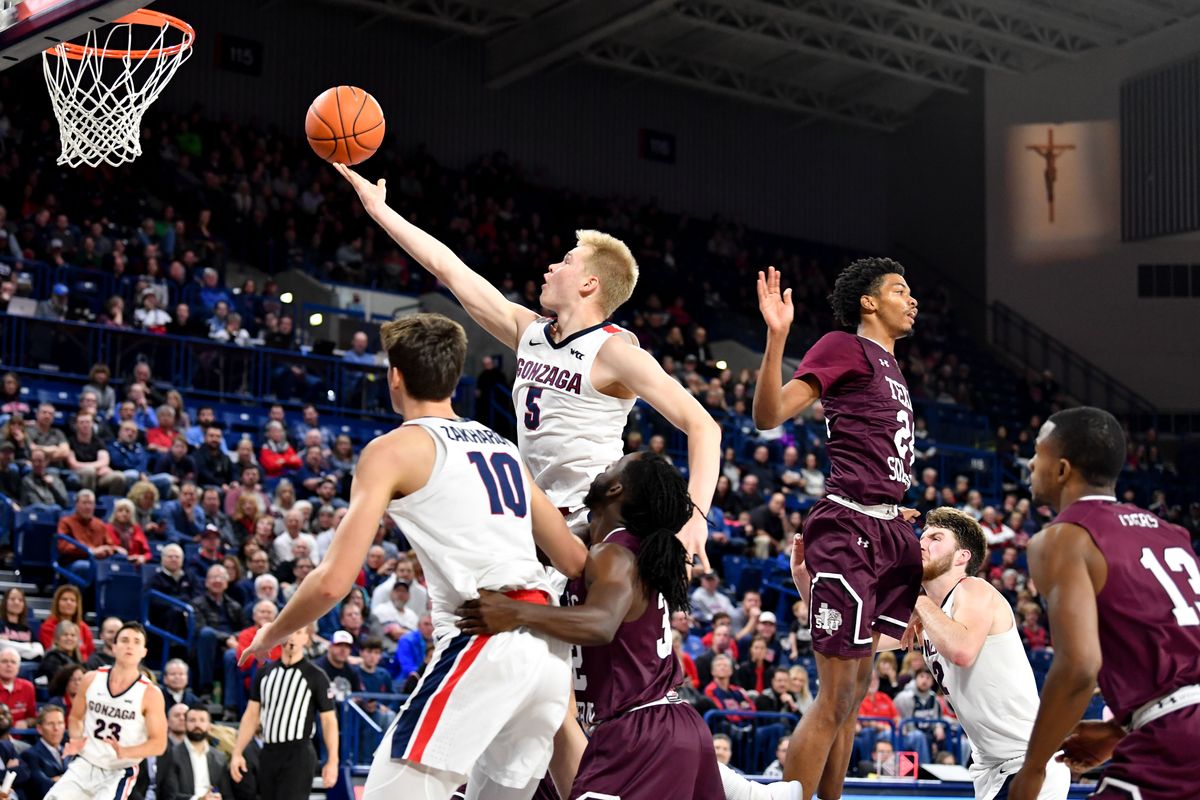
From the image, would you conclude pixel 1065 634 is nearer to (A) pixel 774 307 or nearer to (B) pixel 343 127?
(A) pixel 774 307

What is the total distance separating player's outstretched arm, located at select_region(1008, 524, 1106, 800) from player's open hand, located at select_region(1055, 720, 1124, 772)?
8.3 inches

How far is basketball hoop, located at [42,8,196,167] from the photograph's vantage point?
9711 mm

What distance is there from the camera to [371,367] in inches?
766

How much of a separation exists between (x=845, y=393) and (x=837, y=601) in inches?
35.5

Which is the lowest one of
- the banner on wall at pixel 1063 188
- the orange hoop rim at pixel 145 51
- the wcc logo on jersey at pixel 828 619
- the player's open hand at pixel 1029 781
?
the player's open hand at pixel 1029 781

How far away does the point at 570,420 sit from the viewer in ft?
20.0

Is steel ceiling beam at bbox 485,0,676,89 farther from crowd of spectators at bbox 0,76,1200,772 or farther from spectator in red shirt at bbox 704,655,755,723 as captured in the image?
spectator in red shirt at bbox 704,655,755,723

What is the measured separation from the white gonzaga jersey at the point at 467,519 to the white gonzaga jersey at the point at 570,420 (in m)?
1.29

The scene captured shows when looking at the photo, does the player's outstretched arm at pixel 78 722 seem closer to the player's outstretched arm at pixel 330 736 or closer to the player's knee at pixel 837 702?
the player's outstretched arm at pixel 330 736

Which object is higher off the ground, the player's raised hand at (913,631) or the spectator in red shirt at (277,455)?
the spectator in red shirt at (277,455)

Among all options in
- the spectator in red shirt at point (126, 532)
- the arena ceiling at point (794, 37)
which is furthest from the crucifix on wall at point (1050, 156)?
the spectator in red shirt at point (126, 532)

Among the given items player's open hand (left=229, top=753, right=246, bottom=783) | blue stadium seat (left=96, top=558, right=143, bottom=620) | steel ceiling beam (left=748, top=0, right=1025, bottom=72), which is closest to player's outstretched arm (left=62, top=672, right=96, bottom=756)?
player's open hand (left=229, top=753, right=246, bottom=783)

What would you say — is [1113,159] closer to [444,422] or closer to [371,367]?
[371,367]

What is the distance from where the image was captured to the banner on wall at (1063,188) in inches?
1192
